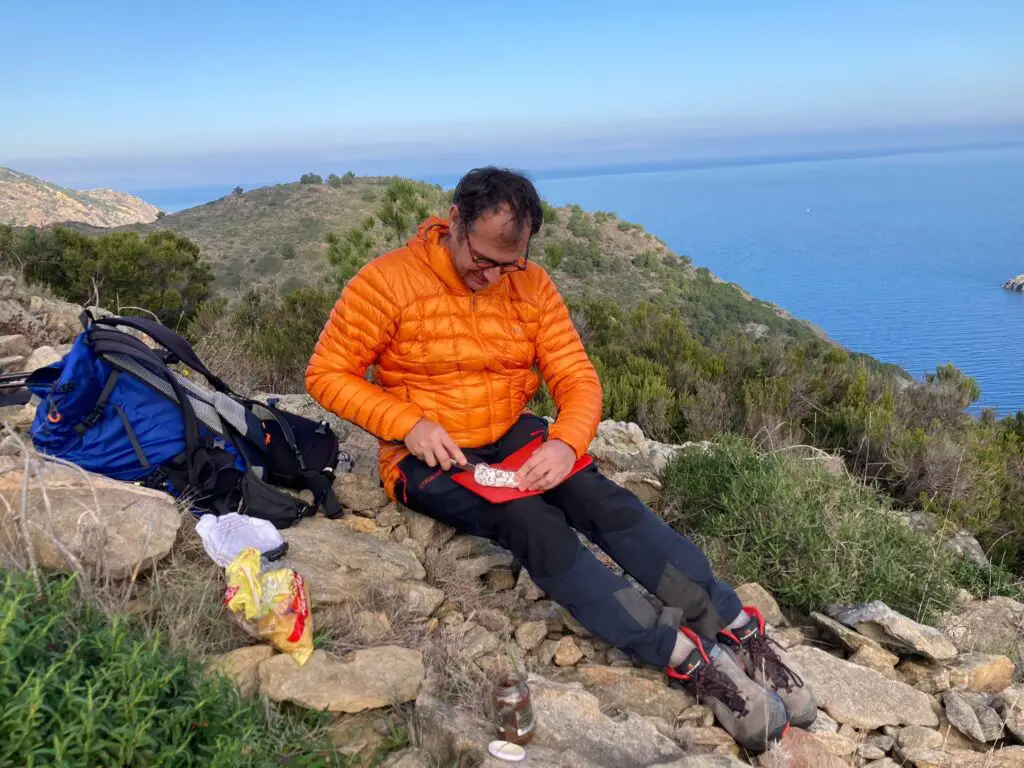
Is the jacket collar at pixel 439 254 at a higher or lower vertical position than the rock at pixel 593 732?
higher

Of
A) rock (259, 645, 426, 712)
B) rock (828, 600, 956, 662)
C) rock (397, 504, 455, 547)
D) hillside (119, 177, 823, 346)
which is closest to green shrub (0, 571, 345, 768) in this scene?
rock (259, 645, 426, 712)

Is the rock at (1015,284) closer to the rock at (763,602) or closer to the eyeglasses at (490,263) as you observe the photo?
the rock at (763,602)

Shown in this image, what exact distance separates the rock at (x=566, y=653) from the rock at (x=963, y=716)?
134 centimetres

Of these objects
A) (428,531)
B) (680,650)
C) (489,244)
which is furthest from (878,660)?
(489,244)

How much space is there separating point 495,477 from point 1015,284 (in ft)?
71.4

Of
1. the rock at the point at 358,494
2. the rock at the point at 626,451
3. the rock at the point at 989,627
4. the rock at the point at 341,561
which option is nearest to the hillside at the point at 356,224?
the rock at the point at 626,451

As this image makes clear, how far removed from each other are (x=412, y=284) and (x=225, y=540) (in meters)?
1.17

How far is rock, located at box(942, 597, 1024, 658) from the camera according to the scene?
10.7 ft

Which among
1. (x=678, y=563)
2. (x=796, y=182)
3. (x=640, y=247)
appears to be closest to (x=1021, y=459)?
(x=678, y=563)

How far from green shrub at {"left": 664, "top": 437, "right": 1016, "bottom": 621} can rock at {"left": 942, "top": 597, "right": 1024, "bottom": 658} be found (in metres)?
0.12

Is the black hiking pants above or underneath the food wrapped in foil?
underneath

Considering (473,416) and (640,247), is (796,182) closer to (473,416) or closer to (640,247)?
(640,247)

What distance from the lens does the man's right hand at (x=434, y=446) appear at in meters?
2.73

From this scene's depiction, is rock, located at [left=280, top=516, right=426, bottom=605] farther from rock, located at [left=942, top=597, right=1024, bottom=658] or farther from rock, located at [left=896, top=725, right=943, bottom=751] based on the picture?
rock, located at [left=942, top=597, right=1024, bottom=658]
